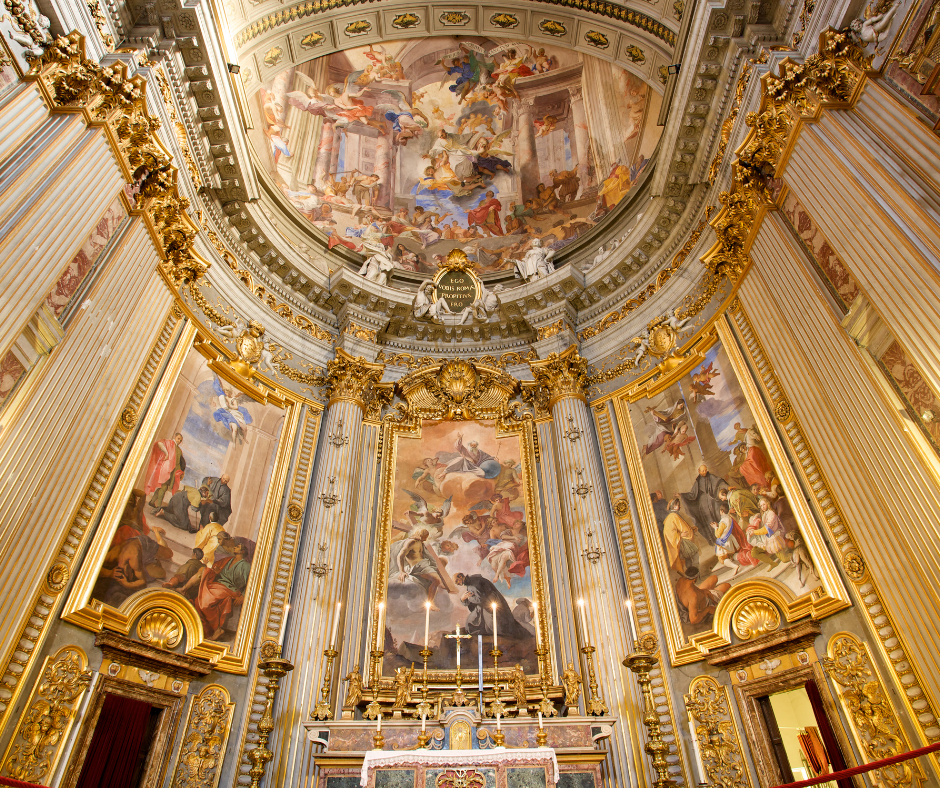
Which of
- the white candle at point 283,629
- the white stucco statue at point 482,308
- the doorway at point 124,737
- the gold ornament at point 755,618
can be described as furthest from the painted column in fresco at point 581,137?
the doorway at point 124,737

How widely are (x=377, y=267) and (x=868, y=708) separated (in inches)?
497

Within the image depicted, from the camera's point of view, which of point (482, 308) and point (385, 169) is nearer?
point (482, 308)

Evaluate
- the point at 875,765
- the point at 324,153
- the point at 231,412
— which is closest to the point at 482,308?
the point at 324,153

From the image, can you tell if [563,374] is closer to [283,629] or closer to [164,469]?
[283,629]

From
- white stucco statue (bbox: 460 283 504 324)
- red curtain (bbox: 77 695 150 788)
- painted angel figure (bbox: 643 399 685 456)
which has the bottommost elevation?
red curtain (bbox: 77 695 150 788)

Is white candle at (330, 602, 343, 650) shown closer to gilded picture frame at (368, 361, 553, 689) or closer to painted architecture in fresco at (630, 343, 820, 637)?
gilded picture frame at (368, 361, 553, 689)

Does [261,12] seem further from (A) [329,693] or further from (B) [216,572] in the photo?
(A) [329,693]

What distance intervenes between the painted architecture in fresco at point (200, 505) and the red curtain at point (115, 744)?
50.1 inches

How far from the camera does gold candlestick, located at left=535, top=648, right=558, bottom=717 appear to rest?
8659mm

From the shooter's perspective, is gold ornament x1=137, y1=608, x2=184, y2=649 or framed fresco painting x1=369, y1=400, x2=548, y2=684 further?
framed fresco painting x1=369, y1=400, x2=548, y2=684

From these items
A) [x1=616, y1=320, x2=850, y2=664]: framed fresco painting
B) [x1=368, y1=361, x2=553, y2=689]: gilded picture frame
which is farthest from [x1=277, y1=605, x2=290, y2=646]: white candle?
[x1=616, y1=320, x2=850, y2=664]: framed fresco painting

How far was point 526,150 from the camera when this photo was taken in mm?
17078

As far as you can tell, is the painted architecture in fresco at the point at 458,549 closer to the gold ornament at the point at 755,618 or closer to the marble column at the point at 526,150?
the gold ornament at the point at 755,618

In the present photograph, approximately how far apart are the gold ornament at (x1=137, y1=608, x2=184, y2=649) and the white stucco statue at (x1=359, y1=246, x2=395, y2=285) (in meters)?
8.70
